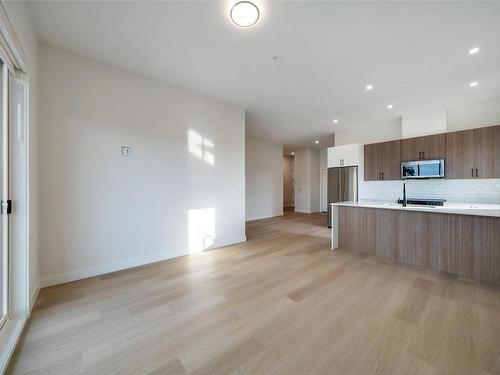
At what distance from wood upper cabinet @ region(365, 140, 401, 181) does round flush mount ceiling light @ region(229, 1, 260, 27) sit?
411cm

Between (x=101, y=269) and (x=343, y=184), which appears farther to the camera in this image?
(x=343, y=184)

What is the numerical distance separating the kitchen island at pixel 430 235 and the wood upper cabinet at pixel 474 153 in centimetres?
79

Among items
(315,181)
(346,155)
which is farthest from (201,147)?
(315,181)

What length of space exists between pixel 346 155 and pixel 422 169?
68.9 inches

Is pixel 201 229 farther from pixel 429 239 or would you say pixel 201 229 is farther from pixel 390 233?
pixel 429 239

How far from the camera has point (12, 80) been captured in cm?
187

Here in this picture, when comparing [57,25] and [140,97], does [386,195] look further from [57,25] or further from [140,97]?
[57,25]

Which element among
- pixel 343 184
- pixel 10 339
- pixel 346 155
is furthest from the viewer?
pixel 343 184

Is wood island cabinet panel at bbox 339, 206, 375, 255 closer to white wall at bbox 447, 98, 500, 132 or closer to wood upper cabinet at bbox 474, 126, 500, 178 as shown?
wood upper cabinet at bbox 474, 126, 500, 178

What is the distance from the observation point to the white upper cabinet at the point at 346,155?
5.20 m

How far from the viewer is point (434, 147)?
3963 millimetres

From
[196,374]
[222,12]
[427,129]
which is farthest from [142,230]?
[427,129]

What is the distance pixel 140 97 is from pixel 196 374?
3.51 m

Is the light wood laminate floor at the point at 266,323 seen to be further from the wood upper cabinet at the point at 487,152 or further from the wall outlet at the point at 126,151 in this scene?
the wood upper cabinet at the point at 487,152
